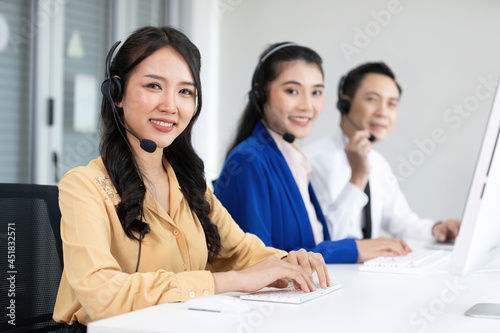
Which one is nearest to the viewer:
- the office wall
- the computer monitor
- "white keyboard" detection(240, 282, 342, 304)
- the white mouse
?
the computer monitor

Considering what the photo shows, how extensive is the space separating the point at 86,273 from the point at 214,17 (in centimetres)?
365

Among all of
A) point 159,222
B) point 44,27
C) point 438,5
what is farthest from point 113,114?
point 438,5

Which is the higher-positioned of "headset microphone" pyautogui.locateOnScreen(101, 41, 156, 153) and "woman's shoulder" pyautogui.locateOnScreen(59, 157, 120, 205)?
"headset microphone" pyautogui.locateOnScreen(101, 41, 156, 153)

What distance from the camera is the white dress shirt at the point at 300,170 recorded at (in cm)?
194

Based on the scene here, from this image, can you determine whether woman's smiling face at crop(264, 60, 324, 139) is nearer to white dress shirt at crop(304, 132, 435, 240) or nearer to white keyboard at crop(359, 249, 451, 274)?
white dress shirt at crop(304, 132, 435, 240)

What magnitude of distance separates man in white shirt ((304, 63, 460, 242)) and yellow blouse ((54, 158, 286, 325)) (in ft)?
2.66

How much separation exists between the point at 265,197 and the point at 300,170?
0.28 metres

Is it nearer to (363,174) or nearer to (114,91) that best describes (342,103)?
(363,174)

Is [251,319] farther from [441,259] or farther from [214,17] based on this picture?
[214,17]

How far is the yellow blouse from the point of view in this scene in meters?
0.98

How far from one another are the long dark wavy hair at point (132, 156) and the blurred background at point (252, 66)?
1.87 m

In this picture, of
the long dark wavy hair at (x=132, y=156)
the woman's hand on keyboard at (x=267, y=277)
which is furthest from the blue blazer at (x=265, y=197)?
the woman's hand on keyboard at (x=267, y=277)

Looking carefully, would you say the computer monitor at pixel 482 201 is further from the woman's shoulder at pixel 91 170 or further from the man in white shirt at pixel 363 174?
the man in white shirt at pixel 363 174

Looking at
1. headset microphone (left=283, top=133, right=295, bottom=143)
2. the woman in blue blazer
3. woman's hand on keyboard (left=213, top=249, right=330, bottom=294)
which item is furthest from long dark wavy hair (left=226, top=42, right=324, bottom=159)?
woman's hand on keyboard (left=213, top=249, right=330, bottom=294)
